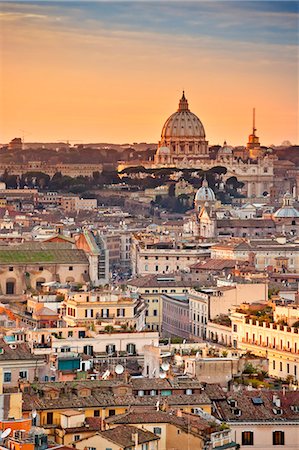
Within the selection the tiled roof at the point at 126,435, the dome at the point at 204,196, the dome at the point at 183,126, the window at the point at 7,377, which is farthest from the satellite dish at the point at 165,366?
the dome at the point at 183,126

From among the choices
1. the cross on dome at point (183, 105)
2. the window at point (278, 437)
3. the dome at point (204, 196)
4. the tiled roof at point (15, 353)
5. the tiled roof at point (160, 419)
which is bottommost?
the window at point (278, 437)

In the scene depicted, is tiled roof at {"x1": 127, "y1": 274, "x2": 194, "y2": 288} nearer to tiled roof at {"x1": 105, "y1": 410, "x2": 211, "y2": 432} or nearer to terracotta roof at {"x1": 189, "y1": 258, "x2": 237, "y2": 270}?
terracotta roof at {"x1": 189, "y1": 258, "x2": 237, "y2": 270}

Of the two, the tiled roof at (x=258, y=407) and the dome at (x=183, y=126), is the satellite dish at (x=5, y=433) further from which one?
the dome at (x=183, y=126)

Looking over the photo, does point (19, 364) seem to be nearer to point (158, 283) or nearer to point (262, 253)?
point (158, 283)

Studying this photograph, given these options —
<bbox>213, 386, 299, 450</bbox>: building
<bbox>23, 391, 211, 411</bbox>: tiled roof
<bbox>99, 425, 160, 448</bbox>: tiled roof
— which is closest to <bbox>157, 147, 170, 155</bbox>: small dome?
<bbox>213, 386, 299, 450</bbox>: building

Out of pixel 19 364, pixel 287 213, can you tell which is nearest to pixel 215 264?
pixel 287 213

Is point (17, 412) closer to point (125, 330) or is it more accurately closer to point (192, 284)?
point (125, 330)
